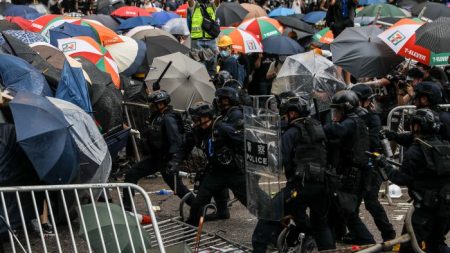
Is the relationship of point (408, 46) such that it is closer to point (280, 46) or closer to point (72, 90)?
point (280, 46)

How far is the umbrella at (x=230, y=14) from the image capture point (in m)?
22.2

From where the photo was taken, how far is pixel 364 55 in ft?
43.6

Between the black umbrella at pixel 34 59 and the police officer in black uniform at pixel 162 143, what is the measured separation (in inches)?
49.5

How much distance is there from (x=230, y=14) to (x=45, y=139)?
1435 cm

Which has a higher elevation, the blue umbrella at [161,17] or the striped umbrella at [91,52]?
the striped umbrella at [91,52]

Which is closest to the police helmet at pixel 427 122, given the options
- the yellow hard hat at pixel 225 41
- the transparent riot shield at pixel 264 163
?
the transparent riot shield at pixel 264 163

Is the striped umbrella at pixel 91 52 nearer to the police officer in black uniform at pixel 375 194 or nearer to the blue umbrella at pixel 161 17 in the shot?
the police officer in black uniform at pixel 375 194

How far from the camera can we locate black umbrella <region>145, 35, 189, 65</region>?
1584 cm

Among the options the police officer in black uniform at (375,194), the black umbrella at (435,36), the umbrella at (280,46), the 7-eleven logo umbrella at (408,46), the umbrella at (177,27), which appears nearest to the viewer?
the police officer in black uniform at (375,194)

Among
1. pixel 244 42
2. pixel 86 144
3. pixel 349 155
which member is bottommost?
pixel 244 42

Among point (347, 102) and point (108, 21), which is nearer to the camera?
point (347, 102)

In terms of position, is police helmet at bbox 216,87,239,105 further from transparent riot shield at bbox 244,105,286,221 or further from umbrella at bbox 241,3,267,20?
umbrella at bbox 241,3,267,20

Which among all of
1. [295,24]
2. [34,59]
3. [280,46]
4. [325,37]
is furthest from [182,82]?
[295,24]

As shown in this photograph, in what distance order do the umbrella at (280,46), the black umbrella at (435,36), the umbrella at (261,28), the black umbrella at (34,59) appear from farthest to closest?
the umbrella at (261,28), the umbrella at (280,46), the black umbrella at (435,36), the black umbrella at (34,59)
